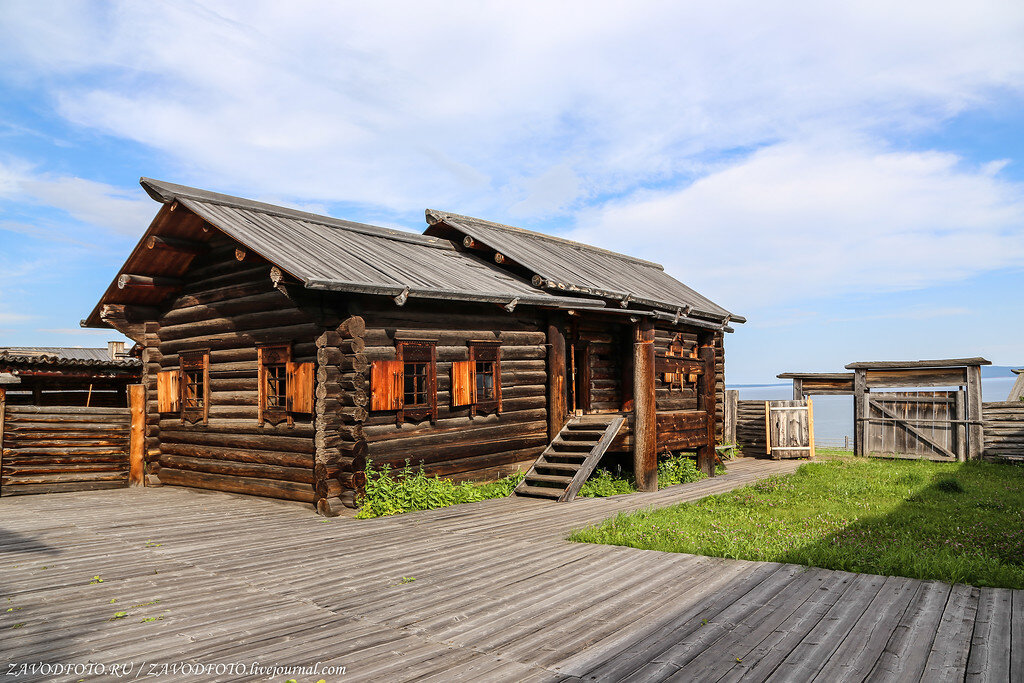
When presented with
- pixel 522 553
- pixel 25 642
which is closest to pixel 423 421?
pixel 522 553

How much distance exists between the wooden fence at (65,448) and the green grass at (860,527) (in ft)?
35.1

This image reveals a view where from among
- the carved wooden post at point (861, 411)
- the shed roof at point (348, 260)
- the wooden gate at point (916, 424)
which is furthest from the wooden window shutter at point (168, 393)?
the wooden gate at point (916, 424)

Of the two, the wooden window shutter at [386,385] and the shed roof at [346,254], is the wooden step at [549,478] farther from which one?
the shed roof at [346,254]

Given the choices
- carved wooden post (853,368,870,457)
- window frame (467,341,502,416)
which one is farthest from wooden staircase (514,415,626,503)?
carved wooden post (853,368,870,457)

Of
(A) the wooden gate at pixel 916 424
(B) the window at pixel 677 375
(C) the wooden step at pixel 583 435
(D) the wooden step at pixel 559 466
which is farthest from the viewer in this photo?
(A) the wooden gate at pixel 916 424

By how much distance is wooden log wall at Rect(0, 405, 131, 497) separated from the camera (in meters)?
13.2

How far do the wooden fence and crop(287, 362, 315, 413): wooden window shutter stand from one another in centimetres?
528

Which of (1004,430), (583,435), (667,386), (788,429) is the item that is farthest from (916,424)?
(583,435)

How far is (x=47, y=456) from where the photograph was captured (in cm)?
1361

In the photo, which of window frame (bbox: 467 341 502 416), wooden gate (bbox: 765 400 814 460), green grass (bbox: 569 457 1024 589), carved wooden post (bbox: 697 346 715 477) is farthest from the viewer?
wooden gate (bbox: 765 400 814 460)

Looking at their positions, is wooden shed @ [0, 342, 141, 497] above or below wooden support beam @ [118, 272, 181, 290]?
below

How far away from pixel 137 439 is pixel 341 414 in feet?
21.7

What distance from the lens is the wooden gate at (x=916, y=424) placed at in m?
18.1

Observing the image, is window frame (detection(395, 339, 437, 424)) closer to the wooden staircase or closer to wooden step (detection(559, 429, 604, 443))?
the wooden staircase
